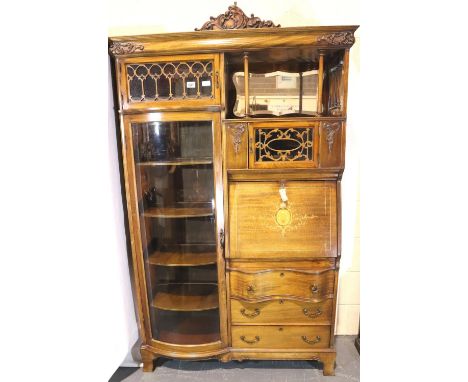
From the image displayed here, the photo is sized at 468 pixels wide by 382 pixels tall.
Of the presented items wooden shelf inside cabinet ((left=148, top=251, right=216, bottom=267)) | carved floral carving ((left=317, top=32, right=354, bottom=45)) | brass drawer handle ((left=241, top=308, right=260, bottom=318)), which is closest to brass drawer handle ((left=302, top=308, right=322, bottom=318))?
brass drawer handle ((left=241, top=308, right=260, bottom=318))

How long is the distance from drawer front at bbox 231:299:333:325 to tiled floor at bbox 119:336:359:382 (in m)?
0.35

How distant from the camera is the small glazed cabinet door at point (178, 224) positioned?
1.43 m

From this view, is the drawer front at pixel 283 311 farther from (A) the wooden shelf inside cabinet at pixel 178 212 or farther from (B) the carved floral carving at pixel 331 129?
(B) the carved floral carving at pixel 331 129

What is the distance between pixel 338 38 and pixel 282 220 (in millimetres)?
877

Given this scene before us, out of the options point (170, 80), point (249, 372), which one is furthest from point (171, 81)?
point (249, 372)

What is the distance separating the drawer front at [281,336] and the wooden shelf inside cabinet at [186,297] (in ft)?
0.67

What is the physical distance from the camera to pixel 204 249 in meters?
1.63

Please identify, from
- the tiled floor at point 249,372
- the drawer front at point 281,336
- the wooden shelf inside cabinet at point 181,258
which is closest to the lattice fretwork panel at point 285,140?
the wooden shelf inside cabinet at point 181,258

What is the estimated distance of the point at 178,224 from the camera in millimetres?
1646
